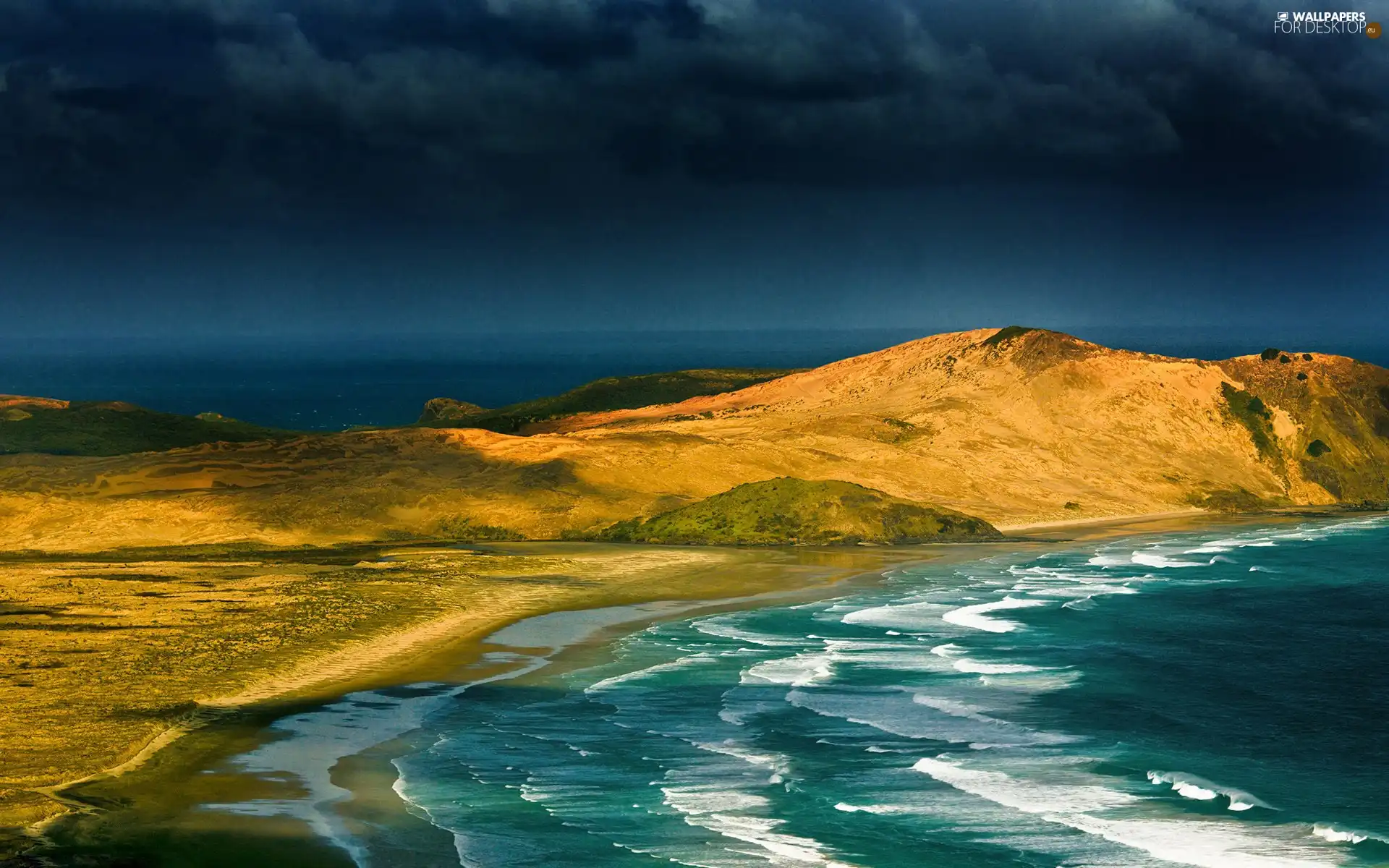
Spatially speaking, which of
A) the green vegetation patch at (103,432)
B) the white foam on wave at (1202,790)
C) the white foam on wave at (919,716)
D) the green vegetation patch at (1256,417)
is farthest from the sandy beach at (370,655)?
the green vegetation patch at (103,432)

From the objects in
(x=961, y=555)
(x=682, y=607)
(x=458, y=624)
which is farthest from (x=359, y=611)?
(x=961, y=555)

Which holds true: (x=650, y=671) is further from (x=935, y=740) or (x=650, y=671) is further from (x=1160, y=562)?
(x=1160, y=562)

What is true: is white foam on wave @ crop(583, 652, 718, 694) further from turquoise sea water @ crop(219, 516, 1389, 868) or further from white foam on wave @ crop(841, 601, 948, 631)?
white foam on wave @ crop(841, 601, 948, 631)

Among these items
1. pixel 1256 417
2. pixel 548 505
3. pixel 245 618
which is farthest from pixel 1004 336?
pixel 245 618

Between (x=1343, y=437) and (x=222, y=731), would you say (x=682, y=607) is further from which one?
(x=1343, y=437)

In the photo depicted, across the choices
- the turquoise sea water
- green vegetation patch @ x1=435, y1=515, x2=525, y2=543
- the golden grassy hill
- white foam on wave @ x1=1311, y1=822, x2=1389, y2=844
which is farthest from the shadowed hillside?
white foam on wave @ x1=1311, y1=822, x2=1389, y2=844
